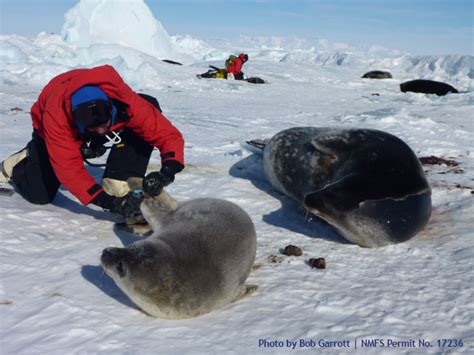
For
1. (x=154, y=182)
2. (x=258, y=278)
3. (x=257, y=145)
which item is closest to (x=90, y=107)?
(x=154, y=182)

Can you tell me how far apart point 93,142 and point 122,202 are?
46cm

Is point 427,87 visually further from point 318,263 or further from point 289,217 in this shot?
point 318,263

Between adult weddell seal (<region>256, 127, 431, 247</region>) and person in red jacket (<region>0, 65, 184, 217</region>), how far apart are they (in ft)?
3.05

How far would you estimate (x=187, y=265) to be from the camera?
1.85m

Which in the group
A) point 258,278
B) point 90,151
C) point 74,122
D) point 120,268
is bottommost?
point 258,278

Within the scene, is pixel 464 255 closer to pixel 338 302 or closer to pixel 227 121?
pixel 338 302

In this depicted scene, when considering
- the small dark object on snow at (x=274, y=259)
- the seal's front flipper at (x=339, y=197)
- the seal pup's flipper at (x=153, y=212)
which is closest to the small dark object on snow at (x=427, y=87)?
the seal's front flipper at (x=339, y=197)

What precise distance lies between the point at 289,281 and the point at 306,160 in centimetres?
139

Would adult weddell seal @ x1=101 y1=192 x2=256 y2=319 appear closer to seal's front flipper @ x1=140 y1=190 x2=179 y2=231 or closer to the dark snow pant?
seal's front flipper @ x1=140 y1=190 x2=179 y2=231

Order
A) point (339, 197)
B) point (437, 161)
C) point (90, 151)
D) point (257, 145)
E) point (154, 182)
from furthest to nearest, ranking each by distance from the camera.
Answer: point (257, 145)
point (437, 161)
point (90, 151)
point (339, 197)
point (154, 182)

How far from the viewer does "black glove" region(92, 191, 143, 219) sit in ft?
8.30

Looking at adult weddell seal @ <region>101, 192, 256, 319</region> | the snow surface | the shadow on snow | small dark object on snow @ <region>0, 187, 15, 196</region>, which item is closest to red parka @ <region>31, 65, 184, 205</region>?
the snow surface

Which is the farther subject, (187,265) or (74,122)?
(74,122)

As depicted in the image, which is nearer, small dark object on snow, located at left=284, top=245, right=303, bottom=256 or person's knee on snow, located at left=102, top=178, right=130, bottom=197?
small dark object on snow, located at left=284, top=245, right=303, bottom=256
